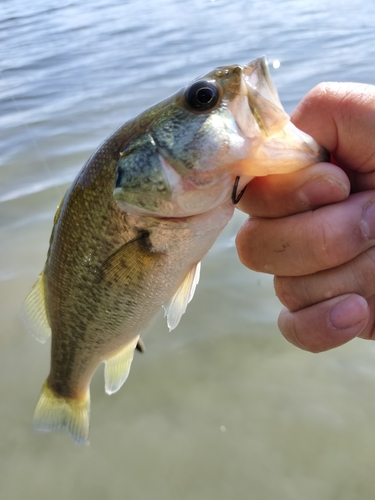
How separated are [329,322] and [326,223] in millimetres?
365

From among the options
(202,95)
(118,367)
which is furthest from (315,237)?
(118,367)

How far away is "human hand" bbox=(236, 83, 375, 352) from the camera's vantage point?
63.4 inches

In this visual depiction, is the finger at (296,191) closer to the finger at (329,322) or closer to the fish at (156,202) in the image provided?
the fish at (156,202)

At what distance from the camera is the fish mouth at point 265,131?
1.37m

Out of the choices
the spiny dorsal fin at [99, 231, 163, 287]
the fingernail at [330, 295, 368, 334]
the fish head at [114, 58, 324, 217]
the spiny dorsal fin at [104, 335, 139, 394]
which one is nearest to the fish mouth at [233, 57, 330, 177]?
the fish head at [114, 58, 324, 217]

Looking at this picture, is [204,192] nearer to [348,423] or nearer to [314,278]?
[314,278]

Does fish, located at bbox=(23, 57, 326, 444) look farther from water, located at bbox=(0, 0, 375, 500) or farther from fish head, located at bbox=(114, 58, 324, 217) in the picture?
water, located at bbox=(0, 0, 375, 500)

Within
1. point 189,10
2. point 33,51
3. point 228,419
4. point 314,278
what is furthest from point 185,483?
point 189,10

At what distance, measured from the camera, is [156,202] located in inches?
60.6

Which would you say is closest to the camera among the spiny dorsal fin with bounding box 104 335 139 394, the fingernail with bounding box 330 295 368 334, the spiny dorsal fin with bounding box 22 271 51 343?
the fingernail with bounding box 330 295 368 334

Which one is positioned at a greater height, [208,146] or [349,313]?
[208,146]

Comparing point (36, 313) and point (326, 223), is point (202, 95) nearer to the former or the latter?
point (326, 223)

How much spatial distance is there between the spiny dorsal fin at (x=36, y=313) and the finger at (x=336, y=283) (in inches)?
41.8

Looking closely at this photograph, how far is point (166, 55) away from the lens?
30.0 feet
